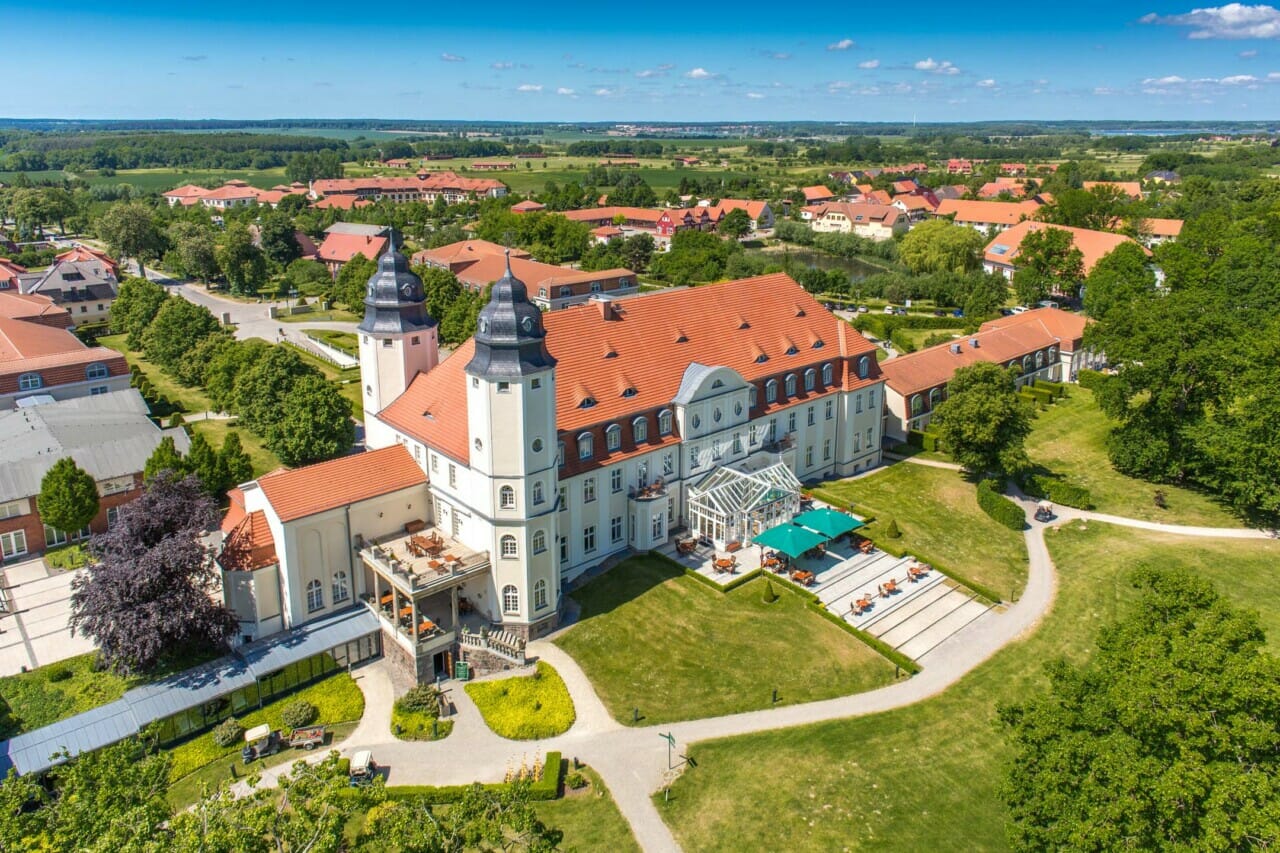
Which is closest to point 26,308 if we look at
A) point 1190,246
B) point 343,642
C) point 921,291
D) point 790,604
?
point 343,642

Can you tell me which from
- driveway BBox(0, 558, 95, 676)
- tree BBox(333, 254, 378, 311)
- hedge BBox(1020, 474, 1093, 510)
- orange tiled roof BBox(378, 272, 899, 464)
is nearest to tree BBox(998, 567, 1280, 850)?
orange tiled roof BBox(378, 272, 899, 464)

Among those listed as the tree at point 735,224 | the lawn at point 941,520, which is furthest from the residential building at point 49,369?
the tree at point 735,224

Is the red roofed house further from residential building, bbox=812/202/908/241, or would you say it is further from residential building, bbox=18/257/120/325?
residential building, bbox=812/202/908/241

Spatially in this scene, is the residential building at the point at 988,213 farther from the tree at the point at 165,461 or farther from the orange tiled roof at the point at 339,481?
the tree at the point at 165,461

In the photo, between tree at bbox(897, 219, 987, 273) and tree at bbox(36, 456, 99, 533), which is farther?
tree at bbox(897, 219, 987, 273)

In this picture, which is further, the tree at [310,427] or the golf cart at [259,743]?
the tree at [310,427]

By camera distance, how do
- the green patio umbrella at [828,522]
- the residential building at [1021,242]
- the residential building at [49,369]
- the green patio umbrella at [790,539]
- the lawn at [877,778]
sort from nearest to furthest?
the lawn at [877,778]
the green patio umbrella at [790,539]
the green patio umbrella at [828,522]
the residential building at [49,369]
the residential building at [1021,242]
